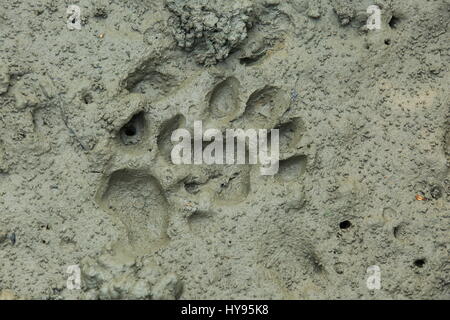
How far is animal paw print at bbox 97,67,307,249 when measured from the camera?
213 centimetres

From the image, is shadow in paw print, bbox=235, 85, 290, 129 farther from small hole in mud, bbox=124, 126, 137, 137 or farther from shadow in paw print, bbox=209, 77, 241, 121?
small hole in mud, bbox=124, 126, 137, 137

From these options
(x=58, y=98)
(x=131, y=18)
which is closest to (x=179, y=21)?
(x=131, y=18)

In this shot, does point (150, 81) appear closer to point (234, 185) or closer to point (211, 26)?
point (211, 26)

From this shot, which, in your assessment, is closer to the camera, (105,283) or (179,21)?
(105,283)

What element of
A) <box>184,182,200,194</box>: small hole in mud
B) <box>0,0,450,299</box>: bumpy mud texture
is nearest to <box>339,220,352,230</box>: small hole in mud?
<box>0,0,450,299</box>: bumpy mud texture

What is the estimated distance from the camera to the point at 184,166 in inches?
84.6

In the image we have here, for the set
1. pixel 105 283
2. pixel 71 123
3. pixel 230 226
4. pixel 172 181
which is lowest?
pixel 105 283

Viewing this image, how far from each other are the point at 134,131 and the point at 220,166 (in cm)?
28

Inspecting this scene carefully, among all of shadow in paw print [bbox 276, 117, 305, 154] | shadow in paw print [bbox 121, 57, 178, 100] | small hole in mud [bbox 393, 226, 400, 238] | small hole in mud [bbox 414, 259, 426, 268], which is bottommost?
small hole in mud [bbox 414, 259, 426, 268]

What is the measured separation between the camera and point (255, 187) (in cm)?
214

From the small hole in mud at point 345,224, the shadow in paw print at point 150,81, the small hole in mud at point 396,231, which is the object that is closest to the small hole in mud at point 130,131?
the shadow in paw print at point 150,81

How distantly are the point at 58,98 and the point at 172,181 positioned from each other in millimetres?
419

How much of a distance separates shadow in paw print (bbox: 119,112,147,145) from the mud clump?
0.83ft

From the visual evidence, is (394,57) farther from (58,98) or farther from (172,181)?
(58,98)
